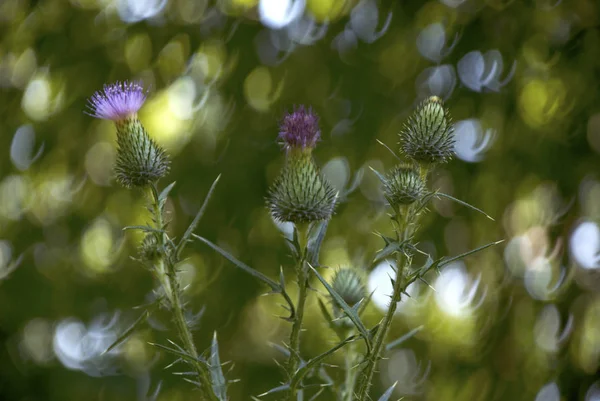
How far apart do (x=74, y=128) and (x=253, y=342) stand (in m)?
0.82

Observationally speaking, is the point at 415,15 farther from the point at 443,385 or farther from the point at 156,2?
the point at 443,385

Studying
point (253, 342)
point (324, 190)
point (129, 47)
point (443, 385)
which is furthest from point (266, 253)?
point (324, 190)

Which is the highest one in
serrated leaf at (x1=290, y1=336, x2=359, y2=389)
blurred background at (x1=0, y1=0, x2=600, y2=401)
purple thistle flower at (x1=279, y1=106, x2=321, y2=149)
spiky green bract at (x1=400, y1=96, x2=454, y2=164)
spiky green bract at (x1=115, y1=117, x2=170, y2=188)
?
blurred background at (x1=0, y1=0, x2=600, y2=401)

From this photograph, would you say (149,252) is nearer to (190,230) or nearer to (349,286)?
(190,230)

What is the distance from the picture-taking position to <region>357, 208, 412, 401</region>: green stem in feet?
1.93

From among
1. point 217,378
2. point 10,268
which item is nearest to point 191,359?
point 217,378

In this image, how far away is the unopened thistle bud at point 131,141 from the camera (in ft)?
2.56

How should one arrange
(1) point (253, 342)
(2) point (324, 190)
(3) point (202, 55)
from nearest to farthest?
(2) point (324, 190) < (1) point (253, 342) < (3) point (202, 55)

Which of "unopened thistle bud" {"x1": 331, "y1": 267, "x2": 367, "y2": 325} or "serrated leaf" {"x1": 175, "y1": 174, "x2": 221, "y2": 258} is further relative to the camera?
"unopened thistle bud" {"x1": 331, "y1": 267, "x2": 367, "y2": 325}

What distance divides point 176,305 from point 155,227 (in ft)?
0.45

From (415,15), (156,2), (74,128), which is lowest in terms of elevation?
(74,128)

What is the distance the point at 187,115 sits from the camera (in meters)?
1.83

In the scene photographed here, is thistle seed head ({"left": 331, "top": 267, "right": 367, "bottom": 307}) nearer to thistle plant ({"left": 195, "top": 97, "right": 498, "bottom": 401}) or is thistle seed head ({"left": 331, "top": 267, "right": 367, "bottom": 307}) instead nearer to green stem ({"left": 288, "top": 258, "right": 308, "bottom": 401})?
thistle plant ({"left": 195, "top": 97, "right": 498, "bottom": 401})

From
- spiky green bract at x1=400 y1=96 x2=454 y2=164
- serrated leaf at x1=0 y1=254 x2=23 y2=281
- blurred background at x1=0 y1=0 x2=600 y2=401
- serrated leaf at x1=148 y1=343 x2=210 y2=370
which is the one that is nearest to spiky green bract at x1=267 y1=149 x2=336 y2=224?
spiky green bract at x1=400 y1=96 x2=454 y2=164
